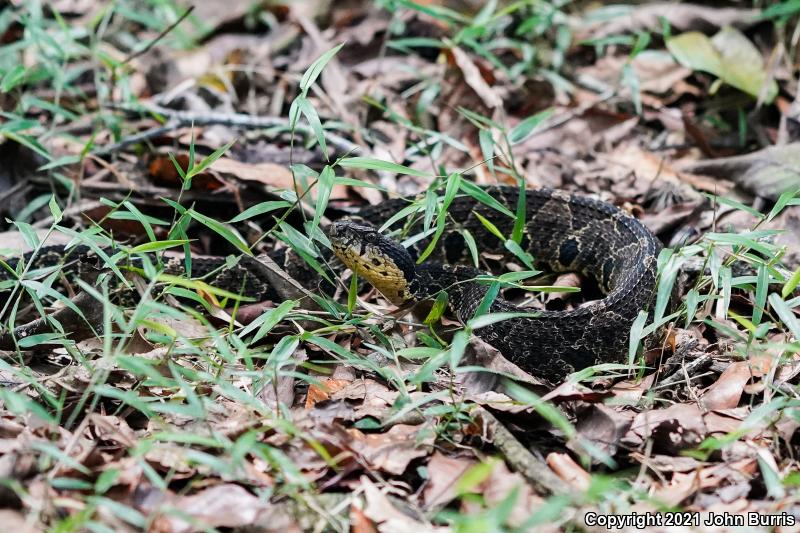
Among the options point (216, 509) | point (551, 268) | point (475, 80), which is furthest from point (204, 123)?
point (216, 509)

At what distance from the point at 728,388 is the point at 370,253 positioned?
93.3 inches

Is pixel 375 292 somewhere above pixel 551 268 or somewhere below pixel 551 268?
above

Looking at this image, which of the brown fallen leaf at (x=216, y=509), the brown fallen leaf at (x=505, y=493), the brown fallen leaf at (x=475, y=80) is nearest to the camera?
the brown fallen leaf at (x=216, y=509)

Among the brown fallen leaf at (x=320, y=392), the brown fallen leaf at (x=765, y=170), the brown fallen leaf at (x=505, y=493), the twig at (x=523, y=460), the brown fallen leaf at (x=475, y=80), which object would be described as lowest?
the brown fallen leaf at (x=765, y=170)

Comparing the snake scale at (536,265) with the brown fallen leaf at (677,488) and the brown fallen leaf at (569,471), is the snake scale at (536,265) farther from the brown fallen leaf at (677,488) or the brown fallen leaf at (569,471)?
the brown fallen leaf at (677,488)

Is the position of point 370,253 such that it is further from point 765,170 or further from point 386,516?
point 765,170

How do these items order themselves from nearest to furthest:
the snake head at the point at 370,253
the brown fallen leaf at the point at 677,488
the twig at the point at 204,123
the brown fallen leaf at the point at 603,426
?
the brown fallen leaf at the point at 677,488 → the brown fallen leaf at the point at 603,426 → the snake head at the point at 370,253 → the twig at the point at 204,123

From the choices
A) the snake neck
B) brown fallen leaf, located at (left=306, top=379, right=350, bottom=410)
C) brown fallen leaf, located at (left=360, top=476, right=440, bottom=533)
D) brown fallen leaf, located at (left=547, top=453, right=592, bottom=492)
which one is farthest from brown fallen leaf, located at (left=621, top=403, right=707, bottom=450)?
Result: the snake neck

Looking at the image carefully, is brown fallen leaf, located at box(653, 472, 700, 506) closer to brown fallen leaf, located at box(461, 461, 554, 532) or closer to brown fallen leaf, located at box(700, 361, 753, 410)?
brown fallen leaf, located at box(461, 461, 554, 532)

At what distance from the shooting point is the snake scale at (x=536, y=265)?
5.43 meters

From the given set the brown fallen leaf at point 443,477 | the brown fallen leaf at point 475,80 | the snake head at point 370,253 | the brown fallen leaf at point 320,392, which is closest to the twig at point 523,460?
the brown fallen leaf at point 443,477

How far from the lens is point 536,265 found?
Result: 696 cm

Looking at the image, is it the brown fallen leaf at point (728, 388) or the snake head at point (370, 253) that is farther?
the snake head at point (370, 253)

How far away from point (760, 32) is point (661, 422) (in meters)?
5.83
